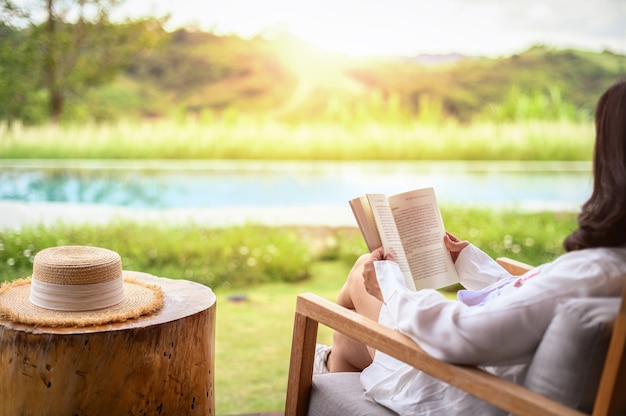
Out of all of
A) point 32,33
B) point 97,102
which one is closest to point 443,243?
point 32,33

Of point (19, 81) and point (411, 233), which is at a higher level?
point (19, 81)

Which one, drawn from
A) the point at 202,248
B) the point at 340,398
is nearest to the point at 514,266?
the point at 340,398

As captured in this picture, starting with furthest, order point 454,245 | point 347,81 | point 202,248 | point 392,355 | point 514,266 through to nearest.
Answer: point 347,81 → point 202,248 → point 514,266 → point 454,245 → point 392,355

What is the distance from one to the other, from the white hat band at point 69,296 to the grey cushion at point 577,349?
1.28 m

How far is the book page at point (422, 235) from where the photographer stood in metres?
2.33

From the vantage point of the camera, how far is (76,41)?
535cm

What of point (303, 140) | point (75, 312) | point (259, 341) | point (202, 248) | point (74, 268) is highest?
point (303, 140)

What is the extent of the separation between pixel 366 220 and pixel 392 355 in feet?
1.41

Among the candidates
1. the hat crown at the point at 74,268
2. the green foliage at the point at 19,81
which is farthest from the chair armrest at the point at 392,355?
the green foliage at the point at 19,81

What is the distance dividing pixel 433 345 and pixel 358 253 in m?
4.27

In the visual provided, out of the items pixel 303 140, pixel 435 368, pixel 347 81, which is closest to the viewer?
pixel 435 368

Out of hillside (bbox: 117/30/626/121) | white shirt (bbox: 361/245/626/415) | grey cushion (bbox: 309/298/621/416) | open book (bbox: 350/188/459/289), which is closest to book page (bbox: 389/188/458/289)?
open book (bbox: 350/188/459/289)

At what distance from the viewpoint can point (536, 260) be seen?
6.31 metres

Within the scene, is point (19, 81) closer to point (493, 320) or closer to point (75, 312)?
point (75, 312)
